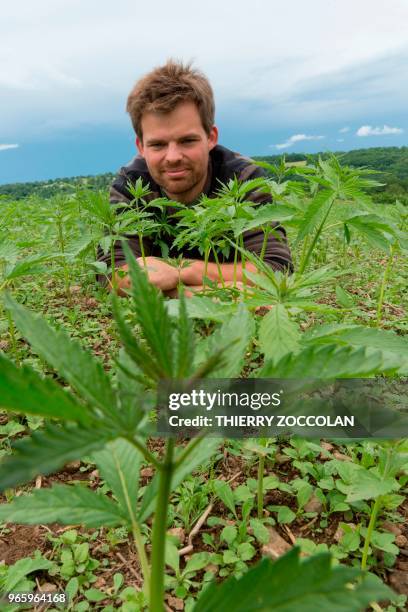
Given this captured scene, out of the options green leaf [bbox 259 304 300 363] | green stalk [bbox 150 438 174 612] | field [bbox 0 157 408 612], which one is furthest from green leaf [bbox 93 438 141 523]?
green leaf [bbox 259 304 300 363]

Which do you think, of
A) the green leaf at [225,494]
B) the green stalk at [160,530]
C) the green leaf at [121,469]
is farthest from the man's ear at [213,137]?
the green stalk at [160,530]

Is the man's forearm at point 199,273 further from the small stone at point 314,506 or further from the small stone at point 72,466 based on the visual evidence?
the small stone at point 314,506

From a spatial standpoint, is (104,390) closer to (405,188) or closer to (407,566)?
(407,566)

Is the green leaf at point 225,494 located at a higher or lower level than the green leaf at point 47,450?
lower

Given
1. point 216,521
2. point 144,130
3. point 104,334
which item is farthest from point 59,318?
point 216,521

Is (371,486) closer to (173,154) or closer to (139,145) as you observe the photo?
(173,154)

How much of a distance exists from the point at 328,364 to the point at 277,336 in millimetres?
526

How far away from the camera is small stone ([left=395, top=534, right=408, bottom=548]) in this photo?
155cm

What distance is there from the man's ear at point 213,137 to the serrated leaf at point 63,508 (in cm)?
456

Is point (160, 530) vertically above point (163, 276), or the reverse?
point (163, 276)

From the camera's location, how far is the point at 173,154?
4.07 m

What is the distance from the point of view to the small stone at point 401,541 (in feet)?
5.07

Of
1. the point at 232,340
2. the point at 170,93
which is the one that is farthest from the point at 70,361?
the point at 170,93

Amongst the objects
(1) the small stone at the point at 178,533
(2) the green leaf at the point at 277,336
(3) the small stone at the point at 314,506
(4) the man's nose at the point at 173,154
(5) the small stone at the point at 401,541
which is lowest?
(5) the small stone at the point at 401,541
